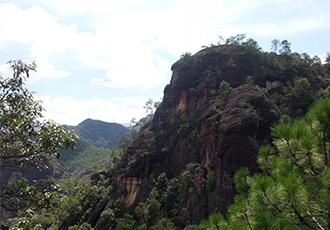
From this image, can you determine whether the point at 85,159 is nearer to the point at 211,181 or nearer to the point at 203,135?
the point at 203,135

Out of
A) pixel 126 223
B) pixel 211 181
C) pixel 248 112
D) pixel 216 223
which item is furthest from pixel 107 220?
pixel 216 223

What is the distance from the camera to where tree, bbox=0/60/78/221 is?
413 centimetres

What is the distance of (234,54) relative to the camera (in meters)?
35.8

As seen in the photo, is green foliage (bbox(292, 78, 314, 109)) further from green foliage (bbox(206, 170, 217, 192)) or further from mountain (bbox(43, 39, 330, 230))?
green foliage (bbox(206, 170, 217, 192))

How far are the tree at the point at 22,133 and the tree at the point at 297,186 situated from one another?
127 inches

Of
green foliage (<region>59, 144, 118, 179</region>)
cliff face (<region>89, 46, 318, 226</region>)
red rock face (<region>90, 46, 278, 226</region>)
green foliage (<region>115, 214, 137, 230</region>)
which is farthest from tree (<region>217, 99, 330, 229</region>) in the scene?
green foliage (<region>59, 144, 118, 179</region>)

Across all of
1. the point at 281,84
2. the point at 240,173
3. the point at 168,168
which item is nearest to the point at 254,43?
the point at 281,84

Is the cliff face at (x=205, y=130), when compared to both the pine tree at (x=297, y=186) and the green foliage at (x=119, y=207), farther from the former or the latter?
the pine tree at (x=297, y=186)

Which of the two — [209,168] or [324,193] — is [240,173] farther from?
[209,168]

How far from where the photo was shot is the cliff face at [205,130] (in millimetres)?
19906

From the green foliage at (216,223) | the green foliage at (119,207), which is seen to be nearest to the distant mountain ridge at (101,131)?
the green foliage at (119,207)

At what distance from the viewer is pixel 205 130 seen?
24500 mm

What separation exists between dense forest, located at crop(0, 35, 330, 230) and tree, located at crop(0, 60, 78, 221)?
2 centimetres

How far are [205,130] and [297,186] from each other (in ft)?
70.0
